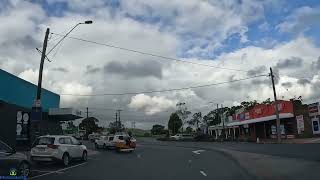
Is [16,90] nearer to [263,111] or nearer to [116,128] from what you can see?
[263,111]

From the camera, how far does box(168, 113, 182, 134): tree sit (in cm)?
14629

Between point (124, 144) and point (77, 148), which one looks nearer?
point (77, 148)

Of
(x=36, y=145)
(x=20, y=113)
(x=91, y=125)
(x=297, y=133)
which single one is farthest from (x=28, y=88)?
(x=91, y=125)

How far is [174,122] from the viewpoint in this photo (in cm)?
14650

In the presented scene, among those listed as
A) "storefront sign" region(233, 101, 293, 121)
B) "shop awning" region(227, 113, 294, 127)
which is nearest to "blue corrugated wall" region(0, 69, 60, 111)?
"shop awning" region(227, 113, 294, 127)

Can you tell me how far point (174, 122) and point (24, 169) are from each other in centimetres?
13008

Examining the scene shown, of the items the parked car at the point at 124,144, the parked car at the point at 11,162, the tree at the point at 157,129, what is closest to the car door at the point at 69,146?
the parked car at the point at 11,162

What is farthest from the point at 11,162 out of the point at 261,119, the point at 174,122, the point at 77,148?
the point at 174,122

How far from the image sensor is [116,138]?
46156 millimetres

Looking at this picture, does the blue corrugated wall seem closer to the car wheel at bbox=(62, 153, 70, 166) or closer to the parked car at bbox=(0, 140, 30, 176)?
the car wheel at bbox=(62, 153, 70, 166)

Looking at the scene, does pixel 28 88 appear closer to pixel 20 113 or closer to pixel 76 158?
pixel 20 113

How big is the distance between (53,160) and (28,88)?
15324mm

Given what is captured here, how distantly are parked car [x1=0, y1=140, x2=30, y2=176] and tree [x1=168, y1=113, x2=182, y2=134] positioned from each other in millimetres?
129320

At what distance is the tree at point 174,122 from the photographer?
480ft
